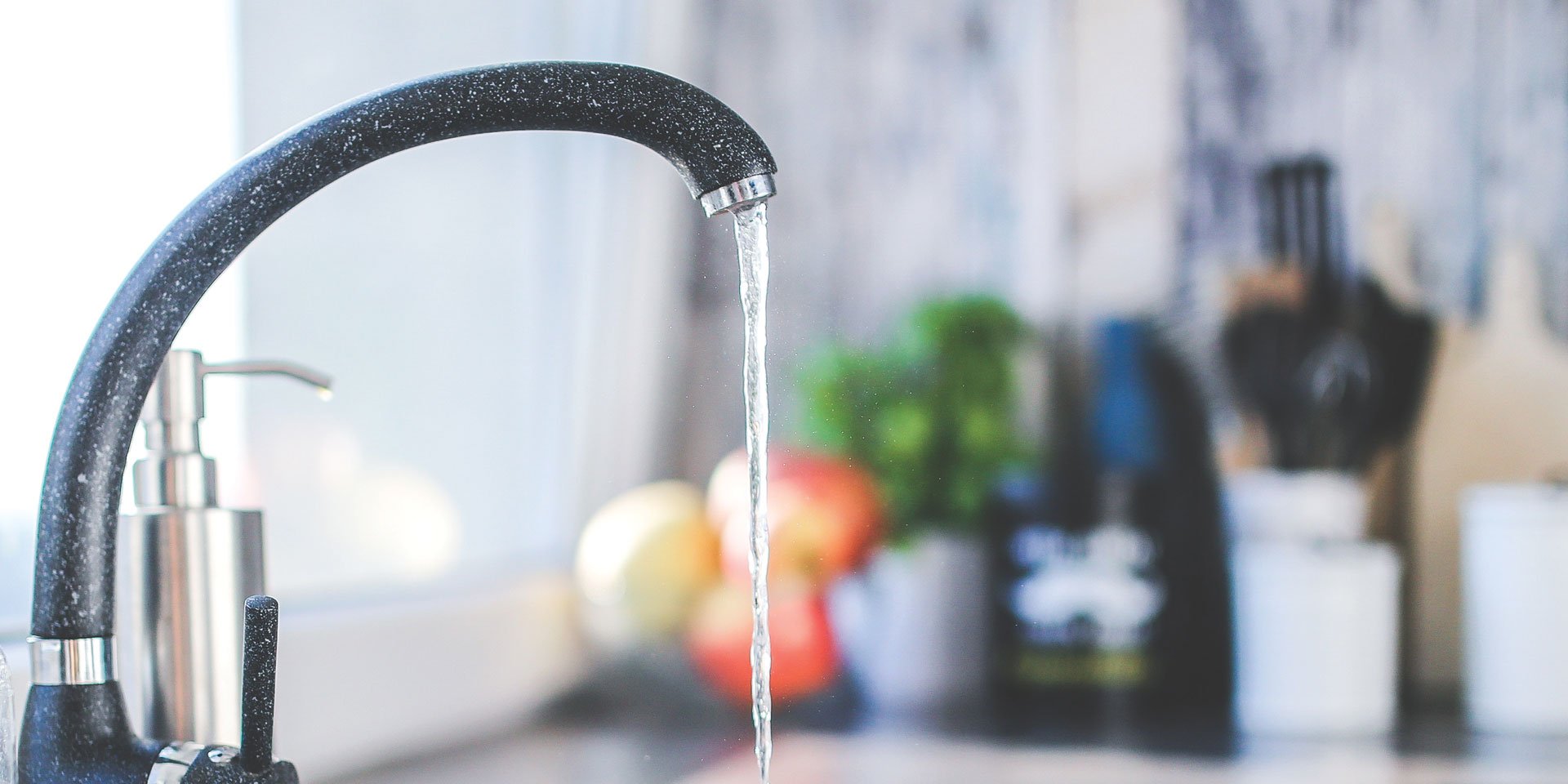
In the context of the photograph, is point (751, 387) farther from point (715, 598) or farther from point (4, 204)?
point (715, 598)

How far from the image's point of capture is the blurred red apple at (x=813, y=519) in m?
0.97

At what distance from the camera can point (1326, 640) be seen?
89 centimetres

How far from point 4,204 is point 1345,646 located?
0.84 meters

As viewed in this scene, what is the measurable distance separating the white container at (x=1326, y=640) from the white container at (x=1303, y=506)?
0.06 feet

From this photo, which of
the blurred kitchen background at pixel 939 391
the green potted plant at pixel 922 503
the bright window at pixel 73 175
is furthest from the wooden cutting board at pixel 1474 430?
the bright window at pixel 73 175

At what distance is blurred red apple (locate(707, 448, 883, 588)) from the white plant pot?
0.03m

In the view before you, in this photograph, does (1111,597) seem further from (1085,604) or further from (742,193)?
(742,193)

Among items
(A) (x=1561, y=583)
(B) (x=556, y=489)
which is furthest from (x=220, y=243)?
(A) (x=1561, y=583)

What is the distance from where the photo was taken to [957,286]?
1.12 meters

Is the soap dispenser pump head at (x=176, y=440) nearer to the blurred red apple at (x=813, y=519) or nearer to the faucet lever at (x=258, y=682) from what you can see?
the faucet lever at (x=258, y=682)

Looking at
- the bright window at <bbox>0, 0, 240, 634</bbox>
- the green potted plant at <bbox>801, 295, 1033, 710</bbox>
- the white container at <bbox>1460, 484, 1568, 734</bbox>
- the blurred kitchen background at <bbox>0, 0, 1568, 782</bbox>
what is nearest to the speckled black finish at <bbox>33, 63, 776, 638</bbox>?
the bright window at <bbox>0, 0, 240, 634</bbox>

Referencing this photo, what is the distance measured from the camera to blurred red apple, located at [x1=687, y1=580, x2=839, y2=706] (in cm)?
93

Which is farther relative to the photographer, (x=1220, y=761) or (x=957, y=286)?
(x=957, y=286)

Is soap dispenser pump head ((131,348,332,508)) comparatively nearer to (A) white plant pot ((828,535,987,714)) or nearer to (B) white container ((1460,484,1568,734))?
(A) white plant pot ((828,535,987,714))
